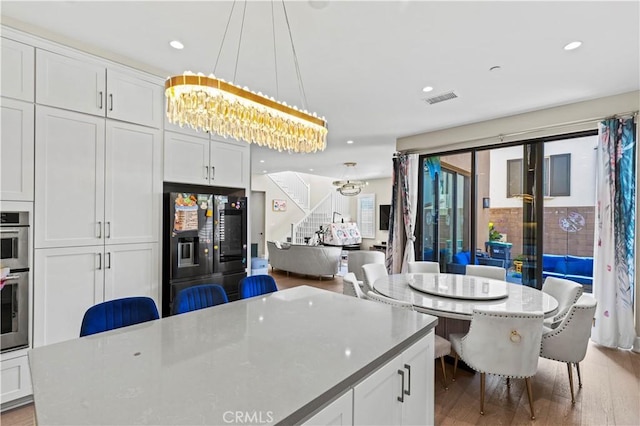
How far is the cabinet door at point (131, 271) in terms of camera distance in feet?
8.85

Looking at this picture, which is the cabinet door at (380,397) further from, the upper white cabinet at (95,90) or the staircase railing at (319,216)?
the staircase railing at (319,216)

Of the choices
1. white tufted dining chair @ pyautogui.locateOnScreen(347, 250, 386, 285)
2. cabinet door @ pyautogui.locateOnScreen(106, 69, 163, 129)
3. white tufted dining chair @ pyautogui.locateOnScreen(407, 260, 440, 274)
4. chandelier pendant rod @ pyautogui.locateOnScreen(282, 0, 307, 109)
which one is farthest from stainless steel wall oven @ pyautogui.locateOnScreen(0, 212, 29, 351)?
white tufted dining chair @ pyautogui.locateOnScreen(347, 250, 386, 285)

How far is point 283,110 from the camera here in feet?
6.02

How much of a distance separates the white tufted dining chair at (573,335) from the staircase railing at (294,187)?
8781mm

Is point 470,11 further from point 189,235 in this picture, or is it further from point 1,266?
point 1,266

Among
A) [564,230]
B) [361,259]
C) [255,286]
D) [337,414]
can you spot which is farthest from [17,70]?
Result: [564,230]

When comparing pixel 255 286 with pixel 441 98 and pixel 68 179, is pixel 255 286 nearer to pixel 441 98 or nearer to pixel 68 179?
pixel 68 179

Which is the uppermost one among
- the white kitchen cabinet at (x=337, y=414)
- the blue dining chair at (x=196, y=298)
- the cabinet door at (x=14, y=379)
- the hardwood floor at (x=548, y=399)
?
the blue dining chair at (x=196, y=298)

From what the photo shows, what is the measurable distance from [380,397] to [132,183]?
2.75 m

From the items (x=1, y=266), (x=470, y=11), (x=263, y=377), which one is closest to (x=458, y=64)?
(x=470, y=11)

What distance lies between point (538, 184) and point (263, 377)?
4.67 meters

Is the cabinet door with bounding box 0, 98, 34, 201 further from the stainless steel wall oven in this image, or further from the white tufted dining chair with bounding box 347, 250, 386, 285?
the white tufted dining chair with bounding box 347, 250, 386, 285

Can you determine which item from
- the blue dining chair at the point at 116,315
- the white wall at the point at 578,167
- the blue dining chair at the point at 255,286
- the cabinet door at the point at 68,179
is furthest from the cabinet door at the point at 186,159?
the white wall at the point at 578,167

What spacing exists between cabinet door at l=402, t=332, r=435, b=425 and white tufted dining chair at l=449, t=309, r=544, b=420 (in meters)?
0.72
